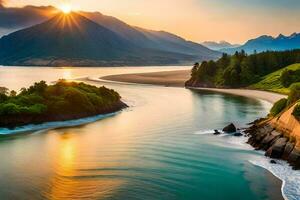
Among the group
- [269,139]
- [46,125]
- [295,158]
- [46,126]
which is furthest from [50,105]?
[295,158]

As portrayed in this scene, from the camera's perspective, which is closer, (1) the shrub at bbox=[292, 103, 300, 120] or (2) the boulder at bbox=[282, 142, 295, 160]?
(2) the boulder at bbox=[282, 142, 295, 160]

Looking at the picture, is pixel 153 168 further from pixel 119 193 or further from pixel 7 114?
pixel 7 114

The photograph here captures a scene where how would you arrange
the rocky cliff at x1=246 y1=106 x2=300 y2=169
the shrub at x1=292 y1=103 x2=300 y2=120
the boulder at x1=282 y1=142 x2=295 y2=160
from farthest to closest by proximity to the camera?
the shrub at x1=292 y1=103 x2=300 y2=120 < the boulder at x1=282 y1=142 x2=295 y2=160 < the rocky cliff at x1=246 y1=106 x2=300 y2=169

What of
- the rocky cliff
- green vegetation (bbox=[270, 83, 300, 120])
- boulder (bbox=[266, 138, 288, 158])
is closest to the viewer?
the rocky cliff

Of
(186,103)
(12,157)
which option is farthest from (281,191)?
(186,103)

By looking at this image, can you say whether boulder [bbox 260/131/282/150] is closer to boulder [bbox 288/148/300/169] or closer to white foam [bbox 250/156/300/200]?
white foam [bbox 250/156/300/200]

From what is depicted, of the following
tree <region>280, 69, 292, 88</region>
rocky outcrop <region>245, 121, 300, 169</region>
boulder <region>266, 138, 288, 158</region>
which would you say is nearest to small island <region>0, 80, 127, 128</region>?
rocky outcrop <region>245, 121, 300, 169</region>
